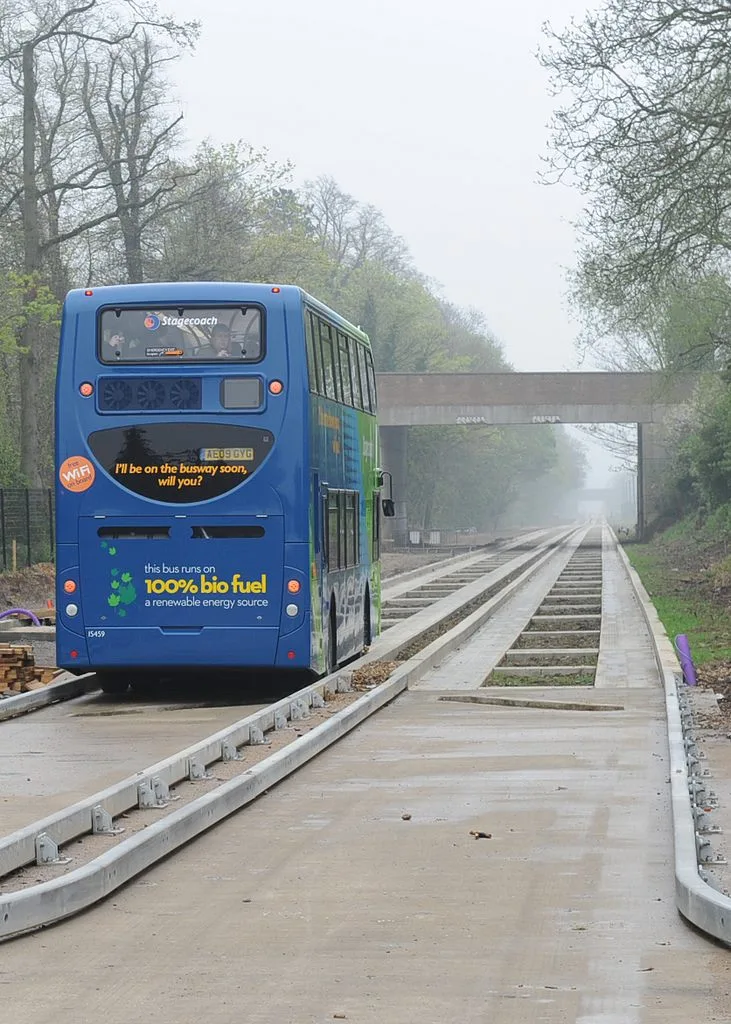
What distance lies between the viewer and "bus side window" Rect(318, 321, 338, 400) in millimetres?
18359

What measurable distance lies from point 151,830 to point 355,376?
1263 cm

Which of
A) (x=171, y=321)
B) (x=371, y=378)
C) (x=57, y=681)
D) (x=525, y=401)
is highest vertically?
(x=525, y=401)

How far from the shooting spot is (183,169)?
50.5 metres

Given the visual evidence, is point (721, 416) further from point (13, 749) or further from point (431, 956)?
point (431, 956)

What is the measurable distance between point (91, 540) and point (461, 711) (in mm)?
3952

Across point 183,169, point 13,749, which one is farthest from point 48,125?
point 13,749

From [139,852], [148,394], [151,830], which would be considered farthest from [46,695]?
[139,852]

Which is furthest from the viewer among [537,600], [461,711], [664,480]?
[664,480]

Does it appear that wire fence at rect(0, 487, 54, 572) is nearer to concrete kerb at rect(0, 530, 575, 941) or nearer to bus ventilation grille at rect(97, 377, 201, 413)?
bus ventilation grille at rect(97, 377, 201, 413)

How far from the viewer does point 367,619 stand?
22922mm

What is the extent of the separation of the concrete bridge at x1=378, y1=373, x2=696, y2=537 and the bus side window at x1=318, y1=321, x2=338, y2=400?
62.6 metres

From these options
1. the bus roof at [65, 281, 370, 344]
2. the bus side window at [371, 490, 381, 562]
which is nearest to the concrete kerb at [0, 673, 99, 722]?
the bus roof at [65, 281, 370, 344]

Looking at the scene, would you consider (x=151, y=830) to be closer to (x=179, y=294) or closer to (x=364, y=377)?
(x=179, y=294)

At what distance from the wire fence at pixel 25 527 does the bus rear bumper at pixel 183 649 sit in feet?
79.4
